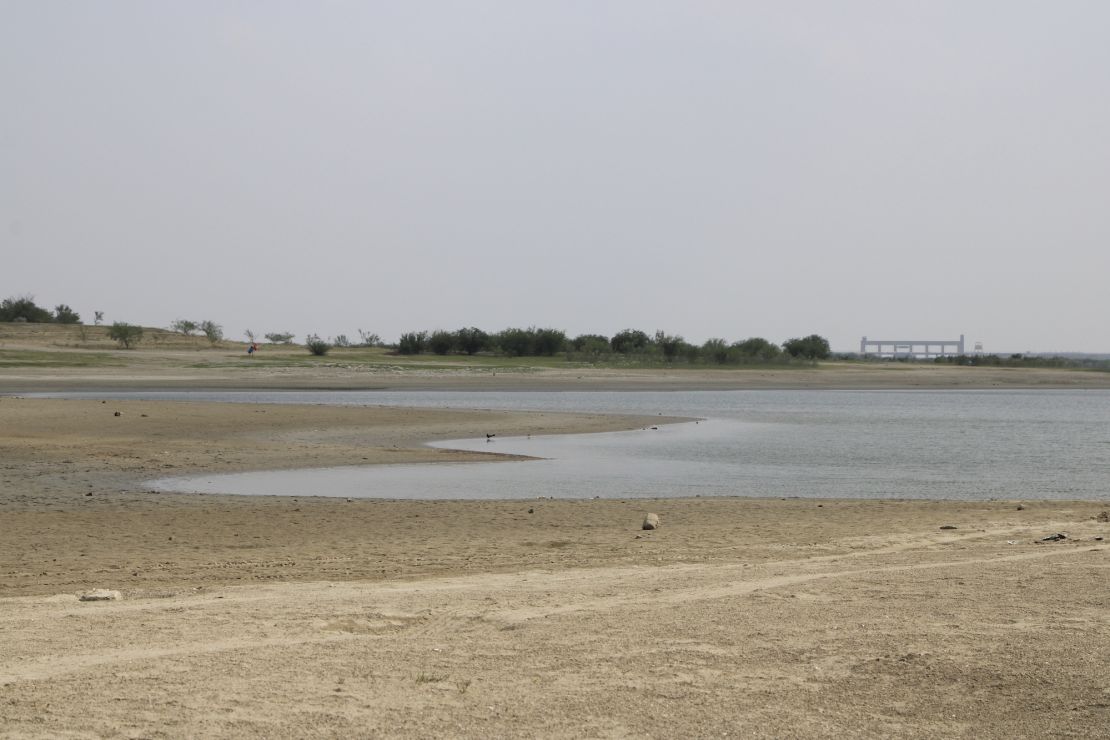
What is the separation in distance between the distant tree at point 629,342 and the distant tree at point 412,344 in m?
15.6

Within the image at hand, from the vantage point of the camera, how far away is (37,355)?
62125 millimetres

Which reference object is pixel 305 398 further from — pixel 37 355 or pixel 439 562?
pixel 439 562

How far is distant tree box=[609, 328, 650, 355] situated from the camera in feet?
301

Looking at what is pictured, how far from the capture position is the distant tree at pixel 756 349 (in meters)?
83.0

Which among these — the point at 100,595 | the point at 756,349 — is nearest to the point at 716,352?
the point at 756,349

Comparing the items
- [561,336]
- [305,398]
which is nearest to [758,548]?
[305,398]

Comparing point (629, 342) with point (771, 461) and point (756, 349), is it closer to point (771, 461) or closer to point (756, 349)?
point (756, 349)

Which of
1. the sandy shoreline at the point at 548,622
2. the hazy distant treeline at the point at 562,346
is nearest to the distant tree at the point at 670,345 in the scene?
the hazy distant treeline at the point at 562,346

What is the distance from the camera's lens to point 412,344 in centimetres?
9088

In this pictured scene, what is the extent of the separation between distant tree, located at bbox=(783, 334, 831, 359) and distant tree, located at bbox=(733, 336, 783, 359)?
34.7ft

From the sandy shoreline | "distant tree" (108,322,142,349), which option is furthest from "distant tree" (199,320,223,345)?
the sandy shoreline

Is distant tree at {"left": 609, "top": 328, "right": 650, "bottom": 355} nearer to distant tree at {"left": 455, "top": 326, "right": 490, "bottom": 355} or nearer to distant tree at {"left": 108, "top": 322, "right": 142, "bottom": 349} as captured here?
distant tree at {"left": 455, "top": 326, "right": 490, "bottom": 355}

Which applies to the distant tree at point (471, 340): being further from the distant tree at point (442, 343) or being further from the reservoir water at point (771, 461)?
the reservoir water at point (771, 461)

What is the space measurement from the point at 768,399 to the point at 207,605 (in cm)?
4271
